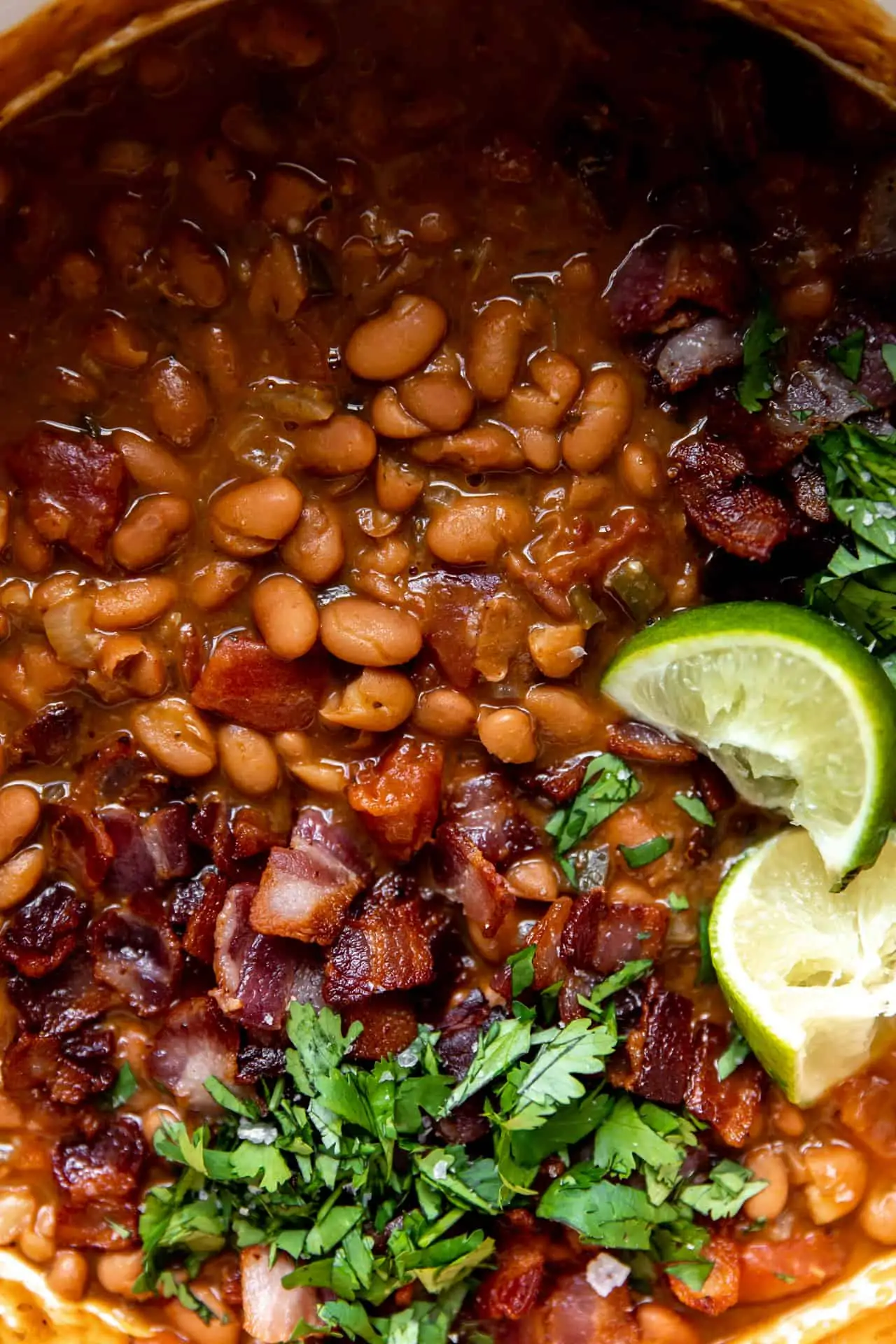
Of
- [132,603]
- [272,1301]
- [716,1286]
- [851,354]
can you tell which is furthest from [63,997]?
[851,354]

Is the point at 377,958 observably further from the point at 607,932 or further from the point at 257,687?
the point at 257,687

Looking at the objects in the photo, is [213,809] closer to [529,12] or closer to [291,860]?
[291,860]

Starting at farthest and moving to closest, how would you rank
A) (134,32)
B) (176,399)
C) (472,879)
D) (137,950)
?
(137,950) → (472,879) → (176,399) → (134,32)

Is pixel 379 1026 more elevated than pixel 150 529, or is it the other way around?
pixel 150 529

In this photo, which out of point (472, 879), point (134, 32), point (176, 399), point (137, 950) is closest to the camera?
point (134, 32)

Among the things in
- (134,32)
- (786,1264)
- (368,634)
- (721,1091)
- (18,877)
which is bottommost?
(786,1264)

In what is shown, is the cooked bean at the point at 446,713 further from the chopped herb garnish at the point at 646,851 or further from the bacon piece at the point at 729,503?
the bacon piece at the point at 729,503

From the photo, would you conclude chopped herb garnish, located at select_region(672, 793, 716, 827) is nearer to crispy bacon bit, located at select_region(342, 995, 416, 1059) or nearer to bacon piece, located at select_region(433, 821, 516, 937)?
bacon piece, located at select_region(433, 821, 516, 937)
